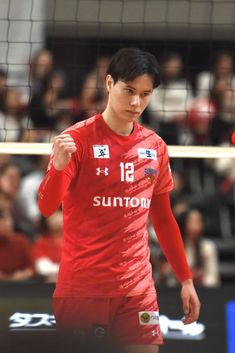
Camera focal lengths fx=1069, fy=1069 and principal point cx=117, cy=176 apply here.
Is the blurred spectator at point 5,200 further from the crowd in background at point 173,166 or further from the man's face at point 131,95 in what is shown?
the man's face at point 131,95

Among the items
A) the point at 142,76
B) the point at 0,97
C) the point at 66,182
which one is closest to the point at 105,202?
the point at 66,182

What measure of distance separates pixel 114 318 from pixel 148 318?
152 millimetres

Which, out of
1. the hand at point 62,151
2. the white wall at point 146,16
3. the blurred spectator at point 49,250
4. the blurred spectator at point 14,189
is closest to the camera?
the hand at point 62,151

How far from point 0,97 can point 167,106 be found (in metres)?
1.62

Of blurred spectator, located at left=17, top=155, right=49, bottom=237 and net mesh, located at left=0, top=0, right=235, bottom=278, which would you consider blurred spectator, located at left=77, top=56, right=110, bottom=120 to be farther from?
blurred spectator, located at left=17, top=155, right=49, bottom=237

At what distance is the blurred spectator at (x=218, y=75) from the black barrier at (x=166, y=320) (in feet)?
10.0

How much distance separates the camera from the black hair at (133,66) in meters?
4.66

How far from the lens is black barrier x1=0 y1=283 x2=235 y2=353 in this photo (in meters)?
6.50

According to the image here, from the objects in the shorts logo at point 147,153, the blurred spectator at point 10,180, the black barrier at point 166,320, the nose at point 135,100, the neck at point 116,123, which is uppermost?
the nose at point 135,100

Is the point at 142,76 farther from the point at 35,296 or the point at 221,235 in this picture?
the point at 221,235

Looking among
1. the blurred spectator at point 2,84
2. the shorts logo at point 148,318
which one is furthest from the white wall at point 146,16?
the shorts logo at point 148,318

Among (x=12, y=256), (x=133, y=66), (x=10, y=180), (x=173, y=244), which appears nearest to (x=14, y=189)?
(x=10, y=180)

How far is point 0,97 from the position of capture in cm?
969

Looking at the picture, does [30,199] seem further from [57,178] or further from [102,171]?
[57,178]
